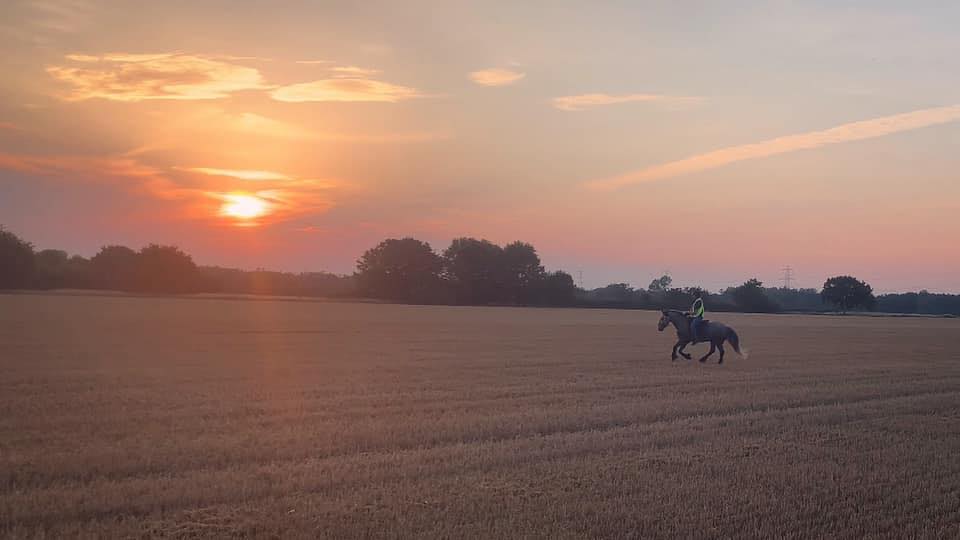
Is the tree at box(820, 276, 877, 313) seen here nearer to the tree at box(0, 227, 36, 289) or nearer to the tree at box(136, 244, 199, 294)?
the tree at box(136, 244, 199, 294)

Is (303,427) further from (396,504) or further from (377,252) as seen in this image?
(377,252)

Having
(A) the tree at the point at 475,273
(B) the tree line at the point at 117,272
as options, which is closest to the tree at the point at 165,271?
(B) the tree line at the point at 117,272

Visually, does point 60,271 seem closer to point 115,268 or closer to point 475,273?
point 115,268

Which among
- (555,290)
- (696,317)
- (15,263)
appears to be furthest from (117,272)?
(696,317)

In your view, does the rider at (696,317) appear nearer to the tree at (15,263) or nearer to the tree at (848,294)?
the tree at (15,263)

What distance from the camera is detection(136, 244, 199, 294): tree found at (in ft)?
309

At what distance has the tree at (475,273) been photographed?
4409 inches

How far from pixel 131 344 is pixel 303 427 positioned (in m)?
18.6

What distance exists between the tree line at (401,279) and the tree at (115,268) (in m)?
0.11

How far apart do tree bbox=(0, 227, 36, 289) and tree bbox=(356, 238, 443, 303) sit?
1588 inches

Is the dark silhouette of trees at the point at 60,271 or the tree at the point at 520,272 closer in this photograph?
the dark silhouette of trees at the point at 60,271

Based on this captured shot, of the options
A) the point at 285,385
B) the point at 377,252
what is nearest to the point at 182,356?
the point at 285,385

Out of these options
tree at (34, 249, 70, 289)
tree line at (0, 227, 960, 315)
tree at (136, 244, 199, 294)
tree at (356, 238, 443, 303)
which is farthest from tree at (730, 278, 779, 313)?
tree at (34, 249, 70, 289)

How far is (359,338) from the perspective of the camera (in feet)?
118
